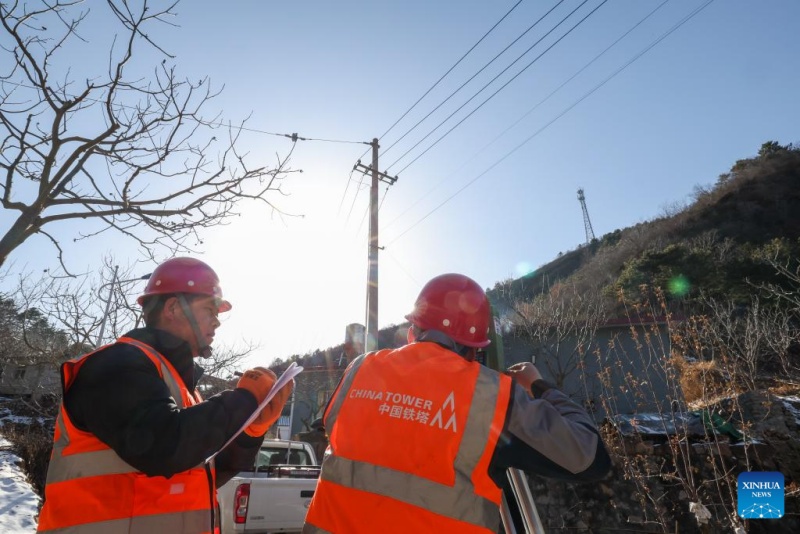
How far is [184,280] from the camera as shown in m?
2.23

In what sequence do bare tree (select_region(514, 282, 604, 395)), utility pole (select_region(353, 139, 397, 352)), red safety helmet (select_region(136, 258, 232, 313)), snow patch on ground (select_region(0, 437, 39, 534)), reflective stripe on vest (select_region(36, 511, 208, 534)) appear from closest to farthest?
reflective stripe on vest (select_region(36, 511, 208, 534)) → red safety helmet (select_region(136, 258, 232, 313)) → snow patch on ground (select_region(0, 437, 39, 534)) → utility pole (select_region(353, 139, 397, 352)) → bare tree (select_region(514, 282, 604, 395))

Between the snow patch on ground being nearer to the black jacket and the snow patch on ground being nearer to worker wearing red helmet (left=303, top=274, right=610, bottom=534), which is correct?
the black jacket

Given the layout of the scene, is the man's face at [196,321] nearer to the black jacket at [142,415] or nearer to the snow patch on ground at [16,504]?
the black jacket at [142,415]

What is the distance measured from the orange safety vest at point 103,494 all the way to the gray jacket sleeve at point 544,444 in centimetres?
113

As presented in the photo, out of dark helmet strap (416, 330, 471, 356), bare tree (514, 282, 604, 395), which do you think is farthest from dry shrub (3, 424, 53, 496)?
bare tree (514, 282, 604, 395)

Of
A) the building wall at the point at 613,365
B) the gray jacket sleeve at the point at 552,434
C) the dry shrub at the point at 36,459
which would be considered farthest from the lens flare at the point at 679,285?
the dry shrub at the point at 36,459

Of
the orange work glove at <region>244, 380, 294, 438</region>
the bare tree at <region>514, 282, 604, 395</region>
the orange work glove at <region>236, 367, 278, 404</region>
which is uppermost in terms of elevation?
the bare tree at <region>514, 282, 604, 395</region>

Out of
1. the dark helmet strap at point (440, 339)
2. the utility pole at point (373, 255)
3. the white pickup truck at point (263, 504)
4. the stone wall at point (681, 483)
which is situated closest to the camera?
the dark helmet strap at point (440, 339)

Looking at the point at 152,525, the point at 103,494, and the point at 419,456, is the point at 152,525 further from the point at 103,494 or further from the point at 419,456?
the point at 419,456

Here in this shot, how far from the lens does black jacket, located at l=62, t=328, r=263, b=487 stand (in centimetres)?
149

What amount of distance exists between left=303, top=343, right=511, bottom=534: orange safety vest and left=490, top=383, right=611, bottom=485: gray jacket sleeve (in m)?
0.05

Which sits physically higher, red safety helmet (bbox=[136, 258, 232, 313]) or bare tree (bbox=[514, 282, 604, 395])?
bare tree (bbox=[514, 282, 604, 395])

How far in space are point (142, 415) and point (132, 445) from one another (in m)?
0.09

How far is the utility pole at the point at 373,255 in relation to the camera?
9562 mm
